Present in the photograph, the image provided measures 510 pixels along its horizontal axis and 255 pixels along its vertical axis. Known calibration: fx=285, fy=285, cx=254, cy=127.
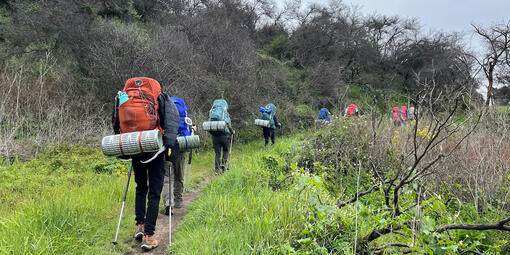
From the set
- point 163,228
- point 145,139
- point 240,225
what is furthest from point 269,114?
point 145,139

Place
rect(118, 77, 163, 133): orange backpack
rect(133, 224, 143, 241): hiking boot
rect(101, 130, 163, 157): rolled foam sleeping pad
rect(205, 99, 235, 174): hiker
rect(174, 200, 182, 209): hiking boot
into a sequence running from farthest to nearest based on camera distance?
rect(205, 99, 235, 174): hiker < rect(174, 200, 182, 209): hiking boot < rect(133, 224, 143, 241): hiking boot < rect(118, 77, 163, 133): orange backpack < rect(101, 130, 163, 157): rolled foam sleeping pad

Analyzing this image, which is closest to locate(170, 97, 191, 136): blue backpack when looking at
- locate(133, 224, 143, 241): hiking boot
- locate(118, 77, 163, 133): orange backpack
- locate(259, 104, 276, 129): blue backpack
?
locate(118, 77, 163, 133): orange backpack

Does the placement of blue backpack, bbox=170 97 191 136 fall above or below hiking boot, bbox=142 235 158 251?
above

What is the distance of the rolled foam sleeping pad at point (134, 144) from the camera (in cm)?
311

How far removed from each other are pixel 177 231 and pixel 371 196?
3673 mm

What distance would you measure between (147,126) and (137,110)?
218mm

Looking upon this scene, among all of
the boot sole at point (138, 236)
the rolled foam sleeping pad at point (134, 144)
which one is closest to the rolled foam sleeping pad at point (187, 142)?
the rolled foam sleeping pad at point (134, 144)

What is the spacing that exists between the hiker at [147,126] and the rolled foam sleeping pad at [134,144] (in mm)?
222

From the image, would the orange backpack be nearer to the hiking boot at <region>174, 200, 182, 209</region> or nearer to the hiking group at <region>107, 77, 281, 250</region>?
the hiking group at <region>107, 77, 281, 250</region>

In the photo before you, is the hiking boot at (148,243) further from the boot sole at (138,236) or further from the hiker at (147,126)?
the boot sole at (138,236)

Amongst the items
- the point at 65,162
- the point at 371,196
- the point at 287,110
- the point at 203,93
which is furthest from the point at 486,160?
the point at 287,110

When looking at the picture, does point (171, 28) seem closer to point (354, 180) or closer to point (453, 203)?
point (354, 180)

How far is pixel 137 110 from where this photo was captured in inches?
132

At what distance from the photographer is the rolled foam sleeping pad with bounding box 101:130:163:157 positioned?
3105mm
